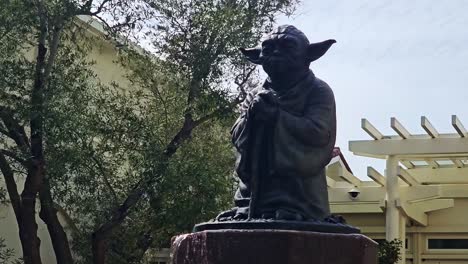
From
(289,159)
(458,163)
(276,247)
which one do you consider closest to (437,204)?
(458,163)

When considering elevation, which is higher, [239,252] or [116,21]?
[116,21]

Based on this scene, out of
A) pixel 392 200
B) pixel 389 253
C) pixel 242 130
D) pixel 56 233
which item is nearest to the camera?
pixel 242 130

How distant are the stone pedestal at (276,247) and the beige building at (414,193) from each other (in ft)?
44.5

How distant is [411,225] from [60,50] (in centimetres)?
1336

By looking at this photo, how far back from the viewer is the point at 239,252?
5.11m

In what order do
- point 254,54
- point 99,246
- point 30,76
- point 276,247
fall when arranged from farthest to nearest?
point 99,246, point 30,76, point 254,54, point 276,247

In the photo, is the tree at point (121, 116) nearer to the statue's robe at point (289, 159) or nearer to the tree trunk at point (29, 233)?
the tree trunk at point (29, 233)

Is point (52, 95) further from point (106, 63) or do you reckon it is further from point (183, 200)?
point (106, 63)

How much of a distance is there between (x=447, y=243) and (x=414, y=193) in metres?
2.79

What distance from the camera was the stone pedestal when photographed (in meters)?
5.02

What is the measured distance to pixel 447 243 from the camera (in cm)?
2303

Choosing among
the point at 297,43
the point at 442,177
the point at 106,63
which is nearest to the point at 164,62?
the point at 106,63

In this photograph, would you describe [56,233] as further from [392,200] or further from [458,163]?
[458,163]

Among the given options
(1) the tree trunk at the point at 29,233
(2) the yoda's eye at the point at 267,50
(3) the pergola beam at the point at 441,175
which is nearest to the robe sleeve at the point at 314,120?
(2) the yoda's eye at the point at 267,50
